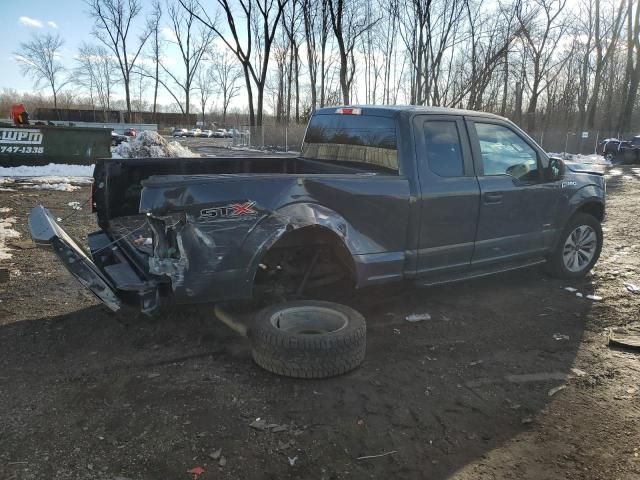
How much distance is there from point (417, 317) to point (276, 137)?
105ft

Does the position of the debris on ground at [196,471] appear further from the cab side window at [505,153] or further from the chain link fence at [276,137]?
the chain link fence at [276,137]

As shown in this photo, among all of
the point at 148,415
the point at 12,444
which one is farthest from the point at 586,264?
the point at 12,444

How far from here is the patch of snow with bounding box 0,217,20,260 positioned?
6430 millimetres

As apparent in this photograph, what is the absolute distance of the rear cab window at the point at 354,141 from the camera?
455 centimetres

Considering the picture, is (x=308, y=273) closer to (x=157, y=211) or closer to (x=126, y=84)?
(x=157, y=211)

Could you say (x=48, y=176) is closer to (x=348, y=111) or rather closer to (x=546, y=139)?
(x=348, y=111)

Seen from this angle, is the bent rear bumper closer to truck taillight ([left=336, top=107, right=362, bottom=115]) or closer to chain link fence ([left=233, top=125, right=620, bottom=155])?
→ truck taillight ([left=336, top=107, right=362, bottom=115])

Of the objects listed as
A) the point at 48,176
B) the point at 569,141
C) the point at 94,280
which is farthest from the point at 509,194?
the point at 569,141

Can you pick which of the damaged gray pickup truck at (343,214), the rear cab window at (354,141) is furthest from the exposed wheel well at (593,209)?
the rear cab window at (354,141)

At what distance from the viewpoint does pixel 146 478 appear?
2.50 metres

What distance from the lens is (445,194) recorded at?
178 inches

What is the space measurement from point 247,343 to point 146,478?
1684 millimetres

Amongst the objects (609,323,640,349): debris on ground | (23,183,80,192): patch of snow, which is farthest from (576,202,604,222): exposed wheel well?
(23,183,80,192): patch of snow

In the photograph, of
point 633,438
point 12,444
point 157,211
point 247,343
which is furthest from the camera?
point 247,343
